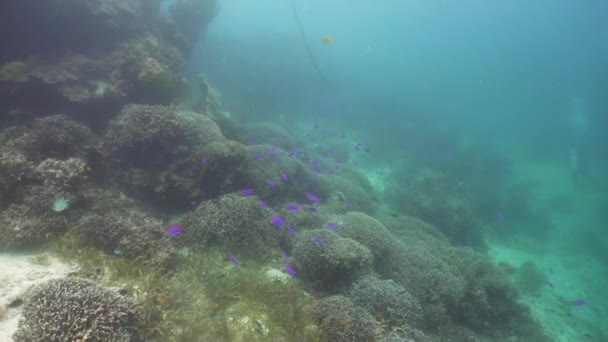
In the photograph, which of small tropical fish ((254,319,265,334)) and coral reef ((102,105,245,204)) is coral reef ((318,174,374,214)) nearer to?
coral reef ((102,105,245,204))

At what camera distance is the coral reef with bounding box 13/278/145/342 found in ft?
10.9

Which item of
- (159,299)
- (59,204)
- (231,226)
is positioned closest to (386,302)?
(231,226)

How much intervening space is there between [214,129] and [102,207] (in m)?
4.41

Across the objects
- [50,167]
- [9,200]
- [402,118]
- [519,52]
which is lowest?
[9,200]

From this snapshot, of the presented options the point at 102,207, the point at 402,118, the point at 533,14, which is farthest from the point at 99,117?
the point at 533,14

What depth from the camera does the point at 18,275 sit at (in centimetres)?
439

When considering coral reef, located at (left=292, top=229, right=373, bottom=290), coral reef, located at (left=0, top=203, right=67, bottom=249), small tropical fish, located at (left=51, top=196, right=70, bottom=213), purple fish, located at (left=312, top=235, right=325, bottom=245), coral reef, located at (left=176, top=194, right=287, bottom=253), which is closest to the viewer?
coral reef, located at (left=0, top=203, right=67, bottom=249)

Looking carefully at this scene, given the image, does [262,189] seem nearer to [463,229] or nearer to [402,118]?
[463,229]

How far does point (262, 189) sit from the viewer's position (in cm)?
1063

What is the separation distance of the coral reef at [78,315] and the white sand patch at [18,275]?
0.78 feet

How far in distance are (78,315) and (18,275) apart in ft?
5.96

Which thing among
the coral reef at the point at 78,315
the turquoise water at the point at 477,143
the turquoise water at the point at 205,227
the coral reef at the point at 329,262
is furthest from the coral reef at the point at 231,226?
the turquoise water at the point at 477,143

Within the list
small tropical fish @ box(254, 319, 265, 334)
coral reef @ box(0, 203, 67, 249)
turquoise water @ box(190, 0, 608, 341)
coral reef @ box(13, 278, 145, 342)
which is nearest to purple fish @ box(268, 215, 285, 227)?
small tropical fish @ box(254, 319, 265, 334)

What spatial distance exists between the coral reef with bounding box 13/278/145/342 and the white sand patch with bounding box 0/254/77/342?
0.78 ft
